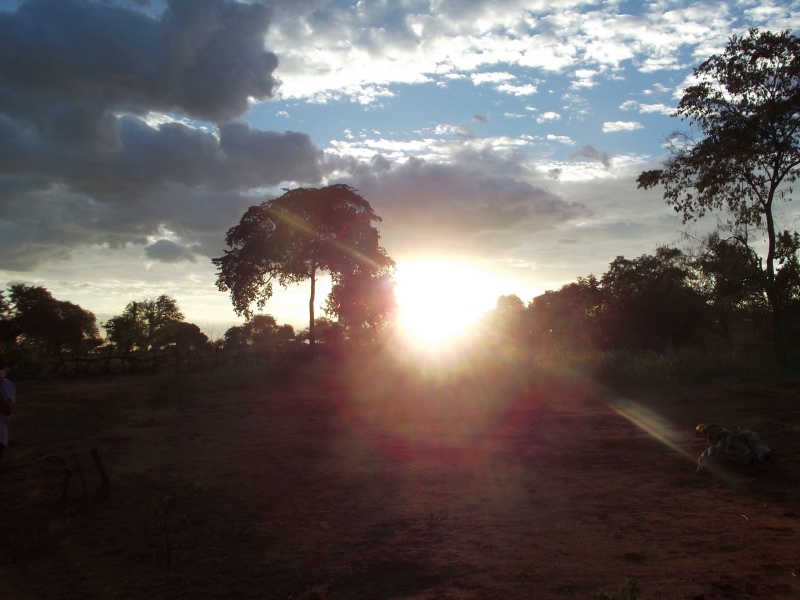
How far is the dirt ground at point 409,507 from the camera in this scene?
15.5ft

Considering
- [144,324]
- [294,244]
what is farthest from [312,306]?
[144,324]

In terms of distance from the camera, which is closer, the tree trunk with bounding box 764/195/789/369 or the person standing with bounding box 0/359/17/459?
the person standing with bounding box 0/359/17/459

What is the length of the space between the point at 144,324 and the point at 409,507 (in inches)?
1394

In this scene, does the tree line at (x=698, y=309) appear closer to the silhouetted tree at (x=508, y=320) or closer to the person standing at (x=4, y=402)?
the silhouetted tree at (x=508, y=320)

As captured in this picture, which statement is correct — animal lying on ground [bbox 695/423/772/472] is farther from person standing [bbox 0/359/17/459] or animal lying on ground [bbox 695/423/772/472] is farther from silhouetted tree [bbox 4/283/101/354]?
silhouetted tree [bbox 4/283/101/354]

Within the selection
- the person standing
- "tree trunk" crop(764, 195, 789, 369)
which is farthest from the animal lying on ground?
"tree trunk" crop(764, 195, 789, 369)

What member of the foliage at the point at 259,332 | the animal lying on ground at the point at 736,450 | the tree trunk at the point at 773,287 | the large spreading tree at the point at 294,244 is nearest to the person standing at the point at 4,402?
the animal lying on ground at the point at 736,450

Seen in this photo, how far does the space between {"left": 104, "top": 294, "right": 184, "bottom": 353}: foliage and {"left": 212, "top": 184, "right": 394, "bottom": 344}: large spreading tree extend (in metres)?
10.5

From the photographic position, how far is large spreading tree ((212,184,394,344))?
2817 cm

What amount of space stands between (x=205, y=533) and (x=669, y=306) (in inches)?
887

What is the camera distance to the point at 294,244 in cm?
2822

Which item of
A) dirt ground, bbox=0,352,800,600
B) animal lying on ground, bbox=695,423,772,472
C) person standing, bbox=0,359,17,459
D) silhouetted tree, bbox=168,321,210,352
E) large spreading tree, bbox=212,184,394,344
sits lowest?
dirt ground, bbox=0,352,800,600

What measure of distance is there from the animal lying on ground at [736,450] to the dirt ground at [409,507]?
0.58 ft

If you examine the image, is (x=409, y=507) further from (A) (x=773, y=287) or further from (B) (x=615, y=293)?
(B) (x=615, y=293)
